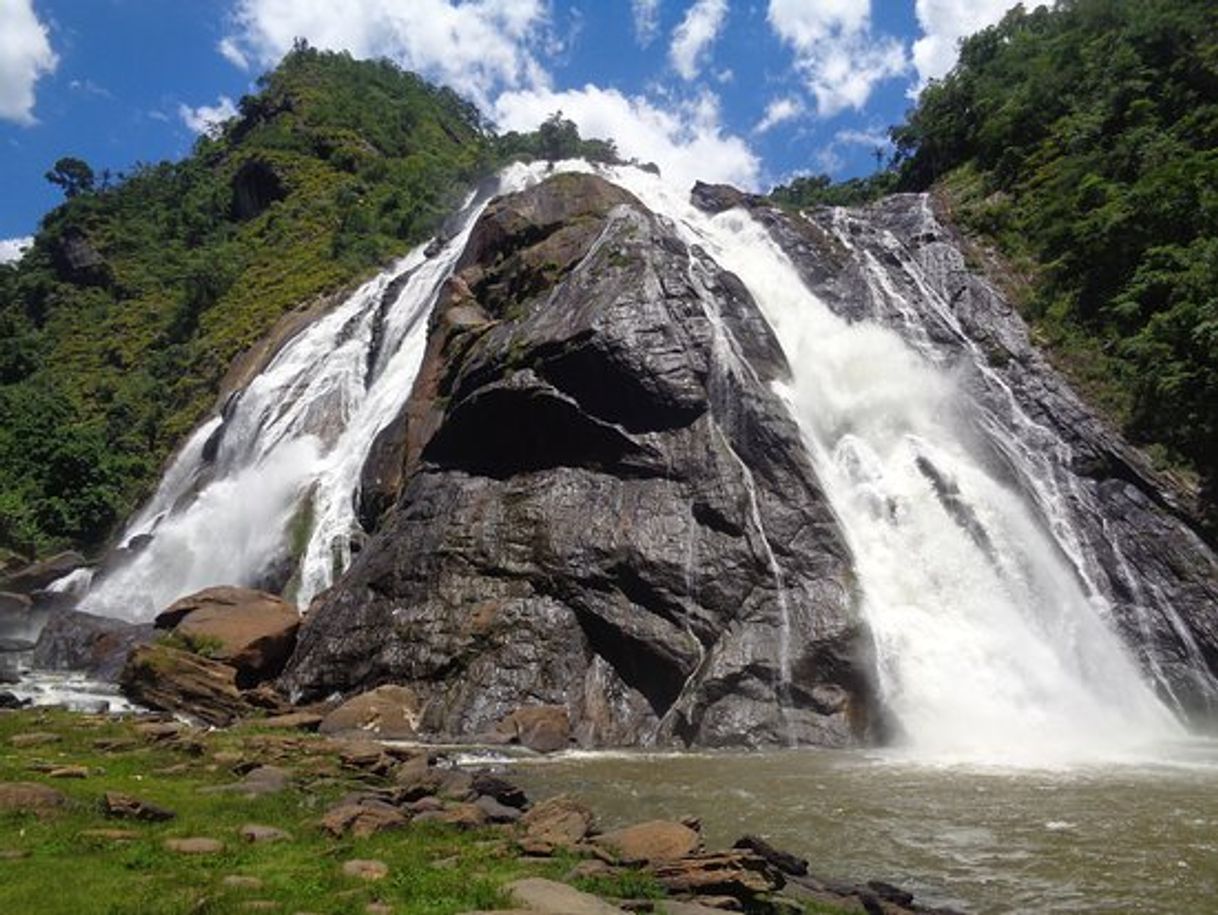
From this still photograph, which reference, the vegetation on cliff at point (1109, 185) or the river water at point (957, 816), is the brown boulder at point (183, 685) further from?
the vegetation on cliff at point (1109, 185)

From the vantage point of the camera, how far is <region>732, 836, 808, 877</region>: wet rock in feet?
40.5

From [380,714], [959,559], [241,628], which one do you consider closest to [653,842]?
[380,714]

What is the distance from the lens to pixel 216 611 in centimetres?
3053

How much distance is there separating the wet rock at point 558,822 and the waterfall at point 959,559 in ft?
40.9

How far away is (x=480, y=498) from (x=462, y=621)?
4837 mm

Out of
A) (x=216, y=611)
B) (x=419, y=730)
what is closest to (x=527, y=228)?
(x=216, y=611)

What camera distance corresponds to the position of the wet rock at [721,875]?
10695mm

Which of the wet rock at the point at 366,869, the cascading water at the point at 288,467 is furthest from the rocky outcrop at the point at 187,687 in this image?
the wet rock at the point at 366,869

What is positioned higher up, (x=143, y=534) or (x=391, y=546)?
(x=143, y=534)

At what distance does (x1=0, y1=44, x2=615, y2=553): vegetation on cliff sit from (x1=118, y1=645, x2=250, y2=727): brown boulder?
37.9 metres

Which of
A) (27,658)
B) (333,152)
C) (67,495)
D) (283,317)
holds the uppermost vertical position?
(333,152)

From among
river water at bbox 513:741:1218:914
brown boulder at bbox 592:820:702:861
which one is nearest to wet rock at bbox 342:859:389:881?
brown boulder at bbox 592:820:702:861

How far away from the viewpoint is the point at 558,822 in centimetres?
1347

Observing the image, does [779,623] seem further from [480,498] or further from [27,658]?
[27,658]
